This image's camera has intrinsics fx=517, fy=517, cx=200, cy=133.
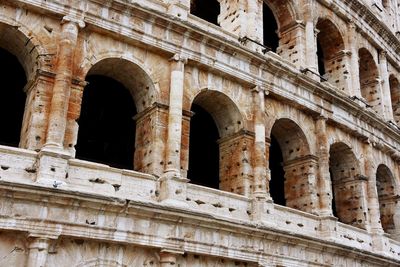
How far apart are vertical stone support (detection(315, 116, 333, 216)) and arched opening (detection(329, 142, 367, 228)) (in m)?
1.09

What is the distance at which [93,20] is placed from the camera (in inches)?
364

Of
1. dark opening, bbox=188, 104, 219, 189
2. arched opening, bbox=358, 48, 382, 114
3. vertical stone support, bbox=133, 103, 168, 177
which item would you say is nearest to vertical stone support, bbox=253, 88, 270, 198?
dark opening, bbox=188, 104, 219, 189

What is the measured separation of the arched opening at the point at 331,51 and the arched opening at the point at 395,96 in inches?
146

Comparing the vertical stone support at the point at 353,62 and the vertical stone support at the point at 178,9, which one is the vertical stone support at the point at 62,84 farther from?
the vertical stone support at the point at 353,62

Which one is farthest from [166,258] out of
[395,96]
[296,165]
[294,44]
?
[395,96]

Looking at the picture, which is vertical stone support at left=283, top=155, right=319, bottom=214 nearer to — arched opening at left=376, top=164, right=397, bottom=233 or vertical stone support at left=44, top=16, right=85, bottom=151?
arched opening at left=376, top=164, right=397, bottom=233

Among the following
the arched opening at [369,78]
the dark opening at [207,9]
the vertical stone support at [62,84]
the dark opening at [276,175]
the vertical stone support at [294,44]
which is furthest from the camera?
the arched opening at [369,78]

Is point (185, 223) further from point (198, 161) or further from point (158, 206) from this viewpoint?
point (198, 161)

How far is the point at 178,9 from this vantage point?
10523mm

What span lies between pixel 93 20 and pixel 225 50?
115 inches

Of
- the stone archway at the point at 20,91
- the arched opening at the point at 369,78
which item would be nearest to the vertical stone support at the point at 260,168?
the stone archway at the point at 20,91

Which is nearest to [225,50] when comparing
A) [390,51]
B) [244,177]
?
[244,177]

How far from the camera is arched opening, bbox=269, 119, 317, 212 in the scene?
38.1 ft

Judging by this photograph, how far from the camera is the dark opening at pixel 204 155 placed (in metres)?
12.6
